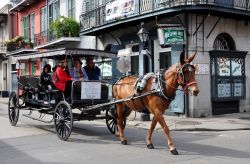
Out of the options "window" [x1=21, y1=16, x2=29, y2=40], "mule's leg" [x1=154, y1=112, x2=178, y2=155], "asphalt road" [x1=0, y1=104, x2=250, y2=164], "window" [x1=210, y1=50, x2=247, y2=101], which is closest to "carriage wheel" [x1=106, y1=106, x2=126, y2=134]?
"asphalt road" [x1=0, y1=104, x2=250, y2=164]

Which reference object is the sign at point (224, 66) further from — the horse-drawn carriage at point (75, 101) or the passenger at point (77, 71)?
the passenger at point (77, 71)

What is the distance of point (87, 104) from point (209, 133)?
3875mm

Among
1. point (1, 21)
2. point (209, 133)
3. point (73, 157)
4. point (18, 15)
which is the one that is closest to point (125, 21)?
point (209, 133)

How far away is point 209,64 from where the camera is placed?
16.8m

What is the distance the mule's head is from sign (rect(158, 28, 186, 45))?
773 cm

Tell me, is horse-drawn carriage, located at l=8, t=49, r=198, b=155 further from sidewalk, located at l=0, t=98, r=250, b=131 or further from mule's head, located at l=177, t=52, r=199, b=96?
sidewalk, located at l=0, t=98, r=250, b=131

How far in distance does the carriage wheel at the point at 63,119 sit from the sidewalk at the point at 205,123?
3.65 m

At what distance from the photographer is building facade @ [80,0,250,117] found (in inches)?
636

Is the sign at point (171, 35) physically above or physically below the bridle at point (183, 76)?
above

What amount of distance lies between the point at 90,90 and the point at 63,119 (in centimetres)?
103

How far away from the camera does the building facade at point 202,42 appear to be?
16156 millimetres

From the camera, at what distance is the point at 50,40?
87.5ft

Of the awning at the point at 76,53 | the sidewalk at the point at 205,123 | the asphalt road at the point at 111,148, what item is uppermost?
the awning at the point at 76,53

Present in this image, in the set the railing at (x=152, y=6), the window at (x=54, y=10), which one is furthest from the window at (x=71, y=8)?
the railing at (x=152, y=6)
